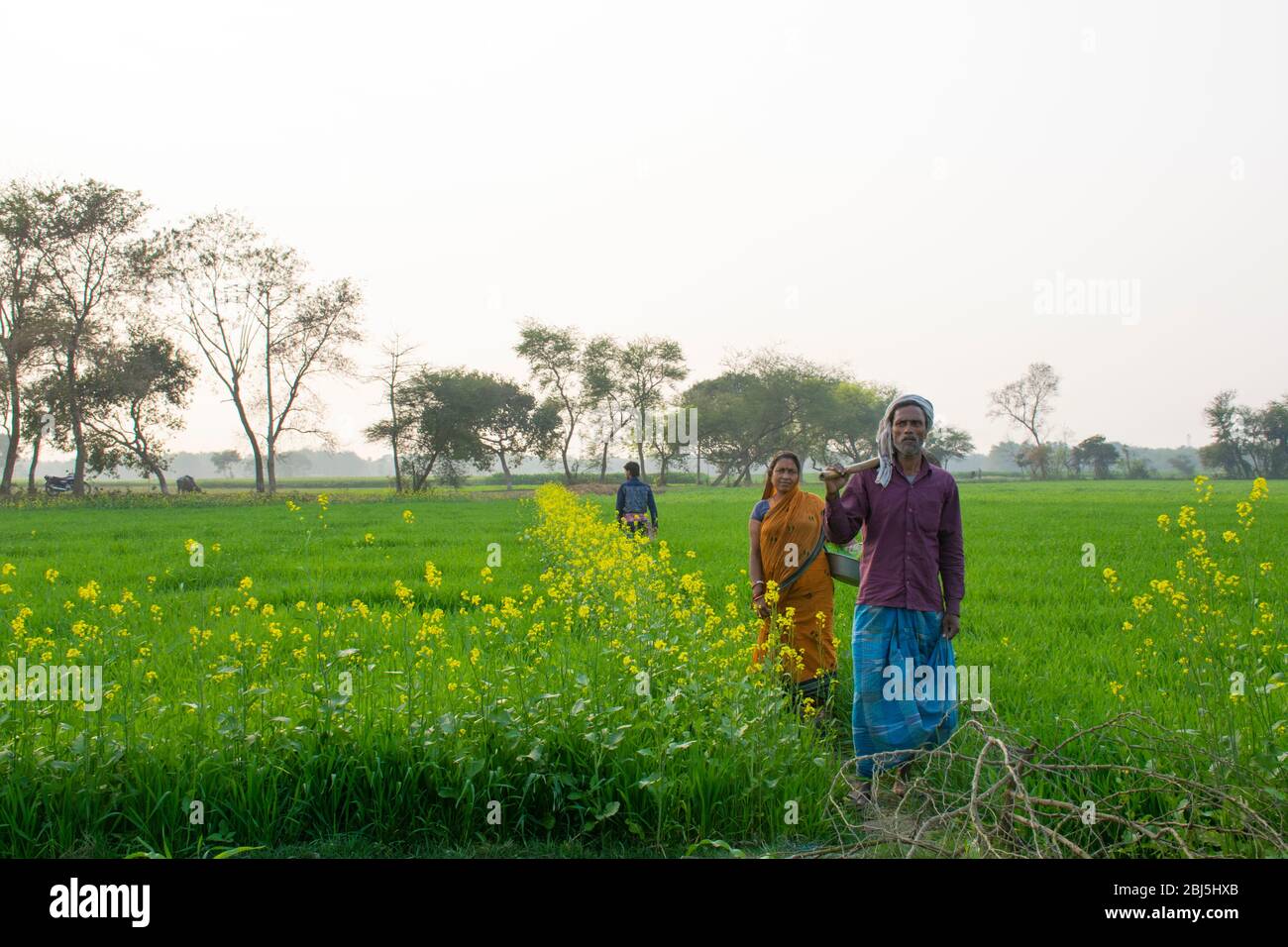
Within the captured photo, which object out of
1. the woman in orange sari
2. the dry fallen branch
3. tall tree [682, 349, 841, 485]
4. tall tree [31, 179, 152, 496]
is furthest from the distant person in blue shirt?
tall tree [682, 349, 841, 485]

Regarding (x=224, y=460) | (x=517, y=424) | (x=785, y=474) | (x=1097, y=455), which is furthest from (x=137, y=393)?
(x=224, y=460)

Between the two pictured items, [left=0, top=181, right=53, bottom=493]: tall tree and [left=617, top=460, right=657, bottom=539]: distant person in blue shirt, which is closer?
[left=617, top=460, right=657, bottom=539]: distant person in blue shirt

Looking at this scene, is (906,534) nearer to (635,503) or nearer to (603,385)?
(635,503)

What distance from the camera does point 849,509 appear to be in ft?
13.7

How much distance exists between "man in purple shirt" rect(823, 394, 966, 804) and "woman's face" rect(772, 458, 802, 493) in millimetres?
939

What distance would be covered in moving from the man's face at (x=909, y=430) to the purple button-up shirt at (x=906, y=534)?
0.40ft

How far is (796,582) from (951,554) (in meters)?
1.10

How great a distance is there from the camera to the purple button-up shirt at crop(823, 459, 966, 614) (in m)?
4.02

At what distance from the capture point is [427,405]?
47031 millimetres

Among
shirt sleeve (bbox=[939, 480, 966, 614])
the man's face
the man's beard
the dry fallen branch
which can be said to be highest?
the man's face

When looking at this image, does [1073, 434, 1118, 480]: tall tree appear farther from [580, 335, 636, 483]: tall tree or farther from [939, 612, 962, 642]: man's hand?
[939, 612, 962, 642]: man's hand

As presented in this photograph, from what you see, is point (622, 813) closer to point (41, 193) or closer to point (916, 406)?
point (916, 406)

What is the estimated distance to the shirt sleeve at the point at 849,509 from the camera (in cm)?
418
